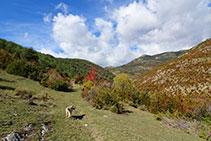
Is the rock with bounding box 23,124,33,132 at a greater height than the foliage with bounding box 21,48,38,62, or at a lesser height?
lesser

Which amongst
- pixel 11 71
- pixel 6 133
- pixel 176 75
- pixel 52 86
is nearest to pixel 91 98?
pixel 52 86

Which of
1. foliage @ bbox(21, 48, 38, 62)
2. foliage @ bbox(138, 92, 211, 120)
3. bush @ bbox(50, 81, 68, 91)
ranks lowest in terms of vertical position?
foliage @ bbox(138, 92, 211, 120)

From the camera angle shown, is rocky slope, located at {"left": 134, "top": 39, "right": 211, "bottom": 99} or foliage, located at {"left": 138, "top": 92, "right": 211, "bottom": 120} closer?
foliage, located at {"left": 138, "top": 92, "right": 211, "bottom": 120}

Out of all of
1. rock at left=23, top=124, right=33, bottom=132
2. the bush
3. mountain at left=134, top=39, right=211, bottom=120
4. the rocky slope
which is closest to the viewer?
rock at left=23, top=124, right=33, bottom=132

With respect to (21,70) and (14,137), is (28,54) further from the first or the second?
(14,137)

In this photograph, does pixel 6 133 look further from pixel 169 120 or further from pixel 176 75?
pixel 176 75

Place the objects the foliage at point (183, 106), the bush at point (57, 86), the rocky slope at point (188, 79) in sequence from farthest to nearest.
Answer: the rocky slope at point (188, 79)
the bush at point (57, 86)
the foliage at point (183, 106)

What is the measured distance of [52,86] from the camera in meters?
12.9

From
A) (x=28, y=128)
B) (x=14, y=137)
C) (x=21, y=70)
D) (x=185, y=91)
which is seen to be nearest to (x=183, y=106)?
(x=185, y=91)

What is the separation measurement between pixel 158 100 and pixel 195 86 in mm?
9318

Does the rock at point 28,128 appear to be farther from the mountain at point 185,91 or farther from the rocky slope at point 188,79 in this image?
the rocky slope at point 188,79

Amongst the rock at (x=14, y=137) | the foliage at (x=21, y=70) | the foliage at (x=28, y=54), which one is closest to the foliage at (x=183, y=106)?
the rock at (x=14, y=137)

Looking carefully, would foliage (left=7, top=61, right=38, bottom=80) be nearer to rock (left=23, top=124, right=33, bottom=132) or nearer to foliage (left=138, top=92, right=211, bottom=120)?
rock (left=23, top=124, right=33, bottom=132)

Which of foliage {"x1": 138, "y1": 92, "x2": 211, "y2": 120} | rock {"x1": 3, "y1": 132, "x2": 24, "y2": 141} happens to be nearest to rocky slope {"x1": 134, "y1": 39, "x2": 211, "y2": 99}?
foliage {"x1": 138, "y1": 92, "x2": 211, "y2": 120}
